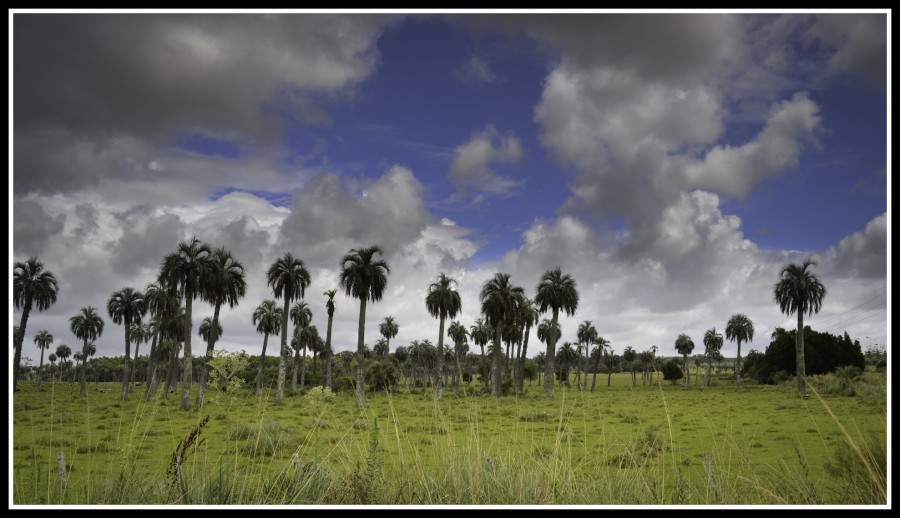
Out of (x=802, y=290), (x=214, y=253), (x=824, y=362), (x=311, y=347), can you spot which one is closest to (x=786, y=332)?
(x=824, y=362)

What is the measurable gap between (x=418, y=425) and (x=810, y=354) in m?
80.8

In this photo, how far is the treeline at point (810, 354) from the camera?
83.4m

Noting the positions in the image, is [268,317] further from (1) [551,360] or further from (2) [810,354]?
(2) [810,354]

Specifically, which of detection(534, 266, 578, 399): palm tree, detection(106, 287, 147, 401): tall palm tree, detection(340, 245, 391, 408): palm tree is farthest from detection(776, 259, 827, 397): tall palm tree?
detection(106, 287, 147, 401): tall palm tree

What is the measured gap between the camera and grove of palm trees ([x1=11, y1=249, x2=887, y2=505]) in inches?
229

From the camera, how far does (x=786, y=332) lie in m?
86.2

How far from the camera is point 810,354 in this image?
3285 inches

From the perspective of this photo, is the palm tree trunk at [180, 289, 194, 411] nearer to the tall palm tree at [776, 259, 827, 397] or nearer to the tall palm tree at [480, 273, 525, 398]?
the tall palm tree at [480, 273, 525, 398]


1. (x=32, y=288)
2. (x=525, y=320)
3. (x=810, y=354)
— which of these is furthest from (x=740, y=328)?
(x=32, y=288)
